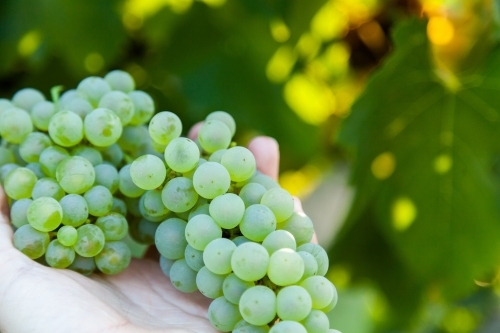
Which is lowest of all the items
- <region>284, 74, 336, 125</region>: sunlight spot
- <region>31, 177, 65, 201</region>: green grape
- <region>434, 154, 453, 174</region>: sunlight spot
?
<region>31, 177, 65, 201</region>: green grape

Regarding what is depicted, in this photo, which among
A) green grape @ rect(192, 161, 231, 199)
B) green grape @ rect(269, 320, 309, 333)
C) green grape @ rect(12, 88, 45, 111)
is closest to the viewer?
green grape @ rect(269, 320, 309, 333)

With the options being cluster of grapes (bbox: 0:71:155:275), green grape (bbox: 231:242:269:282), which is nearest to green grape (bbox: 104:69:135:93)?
cluster of grapes (bbox: 0:71:155:275)

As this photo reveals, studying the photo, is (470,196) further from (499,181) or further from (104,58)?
(104,58)

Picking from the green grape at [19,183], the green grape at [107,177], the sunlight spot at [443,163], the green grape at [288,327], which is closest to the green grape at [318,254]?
the green grape at [288,327]

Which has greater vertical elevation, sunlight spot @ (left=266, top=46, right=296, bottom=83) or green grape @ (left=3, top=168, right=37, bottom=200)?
sunlight spot @ (left=266, top=46, right=296, bottom=83)

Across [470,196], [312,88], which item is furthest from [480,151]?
[312,88]

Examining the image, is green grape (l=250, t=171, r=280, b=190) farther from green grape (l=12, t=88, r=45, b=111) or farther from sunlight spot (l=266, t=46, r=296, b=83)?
sunlight spot (l=266, t=46, r=296, b=83)

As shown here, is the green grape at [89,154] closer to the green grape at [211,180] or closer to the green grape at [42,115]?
the green grape at [42,115]

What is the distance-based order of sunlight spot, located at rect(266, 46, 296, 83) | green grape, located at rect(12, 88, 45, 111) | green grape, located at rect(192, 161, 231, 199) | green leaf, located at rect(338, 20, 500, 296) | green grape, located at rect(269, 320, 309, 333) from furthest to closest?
sunlight spot, located at rect(266, 46, 296, 83)
green leaf, located at rect(338, 20, 500, 296)
green grape, located at rect(12, 88, 45, 111)
green grape, located at rect(192, 161, 231, 199)
green grape, located at rect(269, 320, 309, 333)

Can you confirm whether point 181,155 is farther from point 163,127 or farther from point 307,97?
point 307,97
